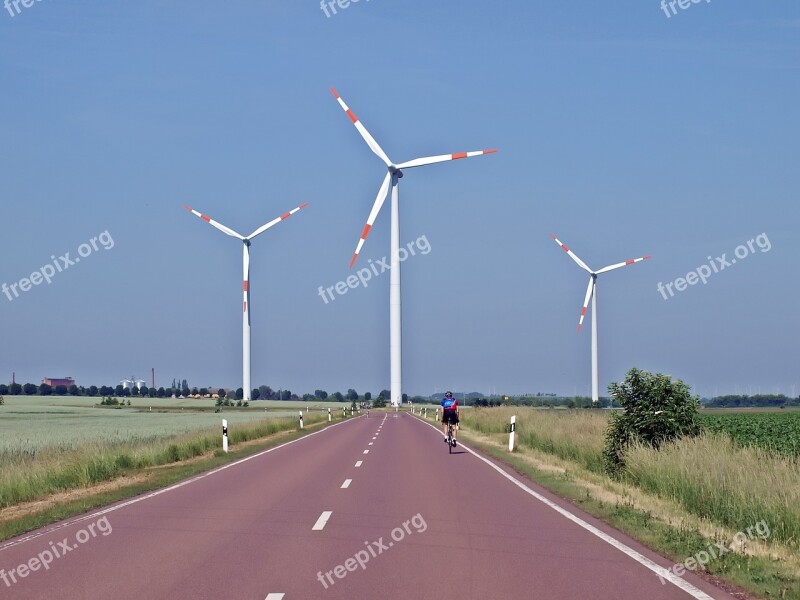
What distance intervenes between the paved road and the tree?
12.1ft

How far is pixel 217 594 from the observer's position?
852 cm

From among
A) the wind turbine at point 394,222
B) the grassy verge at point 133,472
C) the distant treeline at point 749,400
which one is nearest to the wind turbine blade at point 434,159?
the wind turbine at point 394,222

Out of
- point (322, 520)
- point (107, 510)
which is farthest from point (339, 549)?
point (107, 510)

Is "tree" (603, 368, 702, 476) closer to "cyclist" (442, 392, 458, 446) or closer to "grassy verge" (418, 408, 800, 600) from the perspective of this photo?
"grassy verge" (418, 408, 800, 600)

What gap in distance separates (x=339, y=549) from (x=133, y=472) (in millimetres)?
13734

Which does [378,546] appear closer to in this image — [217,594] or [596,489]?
[217,594]

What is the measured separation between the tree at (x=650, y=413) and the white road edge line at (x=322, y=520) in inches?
343

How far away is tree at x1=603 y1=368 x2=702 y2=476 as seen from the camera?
20891 millimetres

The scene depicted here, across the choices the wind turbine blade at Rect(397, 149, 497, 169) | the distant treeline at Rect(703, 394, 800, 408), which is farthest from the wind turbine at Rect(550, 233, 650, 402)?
the distant treeline at Rect(703, 394, 800, 408)

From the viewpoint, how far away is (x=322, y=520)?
13.3 meters

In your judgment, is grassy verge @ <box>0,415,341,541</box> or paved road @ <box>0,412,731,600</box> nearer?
paved road @ <box>0,412,731,600</box>

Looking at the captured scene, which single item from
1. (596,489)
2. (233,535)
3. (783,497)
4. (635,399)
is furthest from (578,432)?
(233,535)

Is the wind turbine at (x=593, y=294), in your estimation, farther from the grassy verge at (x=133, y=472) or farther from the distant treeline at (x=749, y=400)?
the distant treeline at (x=749, y=400)

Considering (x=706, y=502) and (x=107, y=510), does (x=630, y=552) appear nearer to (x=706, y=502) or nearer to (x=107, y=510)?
(x=706, y=502)
